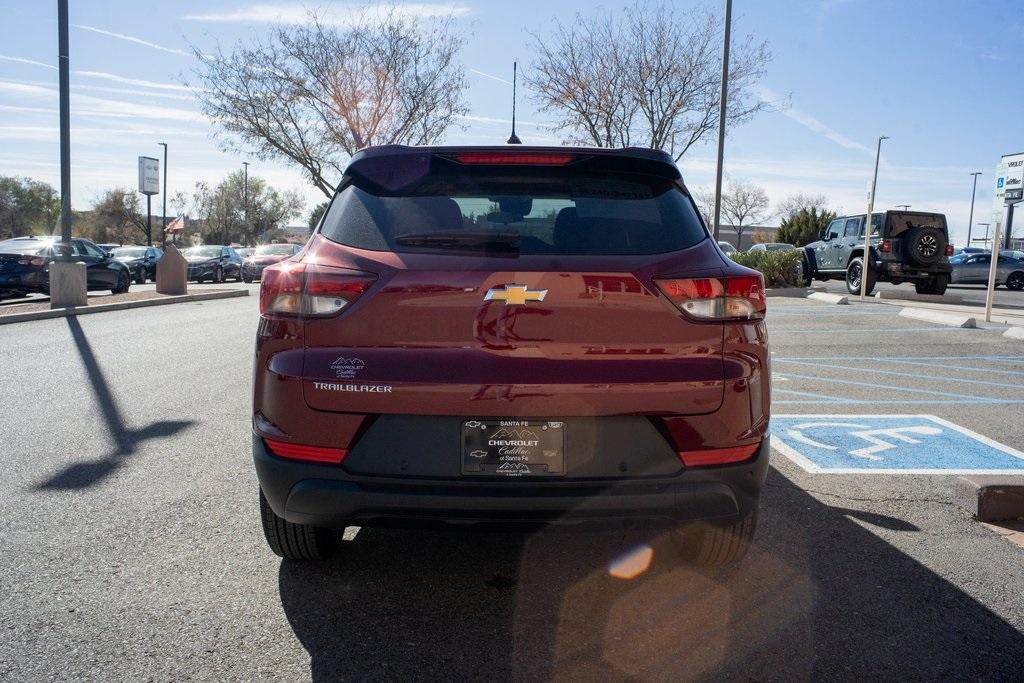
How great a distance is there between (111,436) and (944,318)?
12.9 metres

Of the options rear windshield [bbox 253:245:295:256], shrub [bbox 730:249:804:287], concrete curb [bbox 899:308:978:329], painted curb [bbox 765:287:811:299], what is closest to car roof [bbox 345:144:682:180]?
concrete curb [bbox 899:308:978:329]

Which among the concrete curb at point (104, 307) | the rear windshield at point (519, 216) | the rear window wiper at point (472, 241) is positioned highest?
the rear windshield at point (519, 216)

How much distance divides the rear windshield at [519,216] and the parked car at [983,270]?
2966 centimetres

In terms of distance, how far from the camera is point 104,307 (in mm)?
17266

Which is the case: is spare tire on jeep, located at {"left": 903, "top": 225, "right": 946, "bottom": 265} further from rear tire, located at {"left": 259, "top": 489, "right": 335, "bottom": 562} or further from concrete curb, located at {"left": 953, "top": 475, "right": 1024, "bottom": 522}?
rear tire, located at {"left": 259, "top": 489, "right": 335, "bottom": 562}

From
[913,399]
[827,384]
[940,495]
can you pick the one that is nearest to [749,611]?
[940,495]

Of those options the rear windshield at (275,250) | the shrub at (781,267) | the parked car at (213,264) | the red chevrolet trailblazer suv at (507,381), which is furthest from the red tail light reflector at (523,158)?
the rear windshield at (275,250)

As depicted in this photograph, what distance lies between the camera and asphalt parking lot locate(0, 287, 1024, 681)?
9.14 ft

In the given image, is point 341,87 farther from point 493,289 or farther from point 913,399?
point 493,289

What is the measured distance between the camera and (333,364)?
292cm

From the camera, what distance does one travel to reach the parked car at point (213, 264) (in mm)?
34344

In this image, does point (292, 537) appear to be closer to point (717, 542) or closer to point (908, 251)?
point (717, 542)

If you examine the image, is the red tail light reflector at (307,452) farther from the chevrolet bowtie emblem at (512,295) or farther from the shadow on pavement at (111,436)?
the shadow on pavement at (111,436)

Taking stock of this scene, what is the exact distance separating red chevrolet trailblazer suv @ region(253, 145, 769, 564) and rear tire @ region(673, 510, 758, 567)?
0.37 metres
